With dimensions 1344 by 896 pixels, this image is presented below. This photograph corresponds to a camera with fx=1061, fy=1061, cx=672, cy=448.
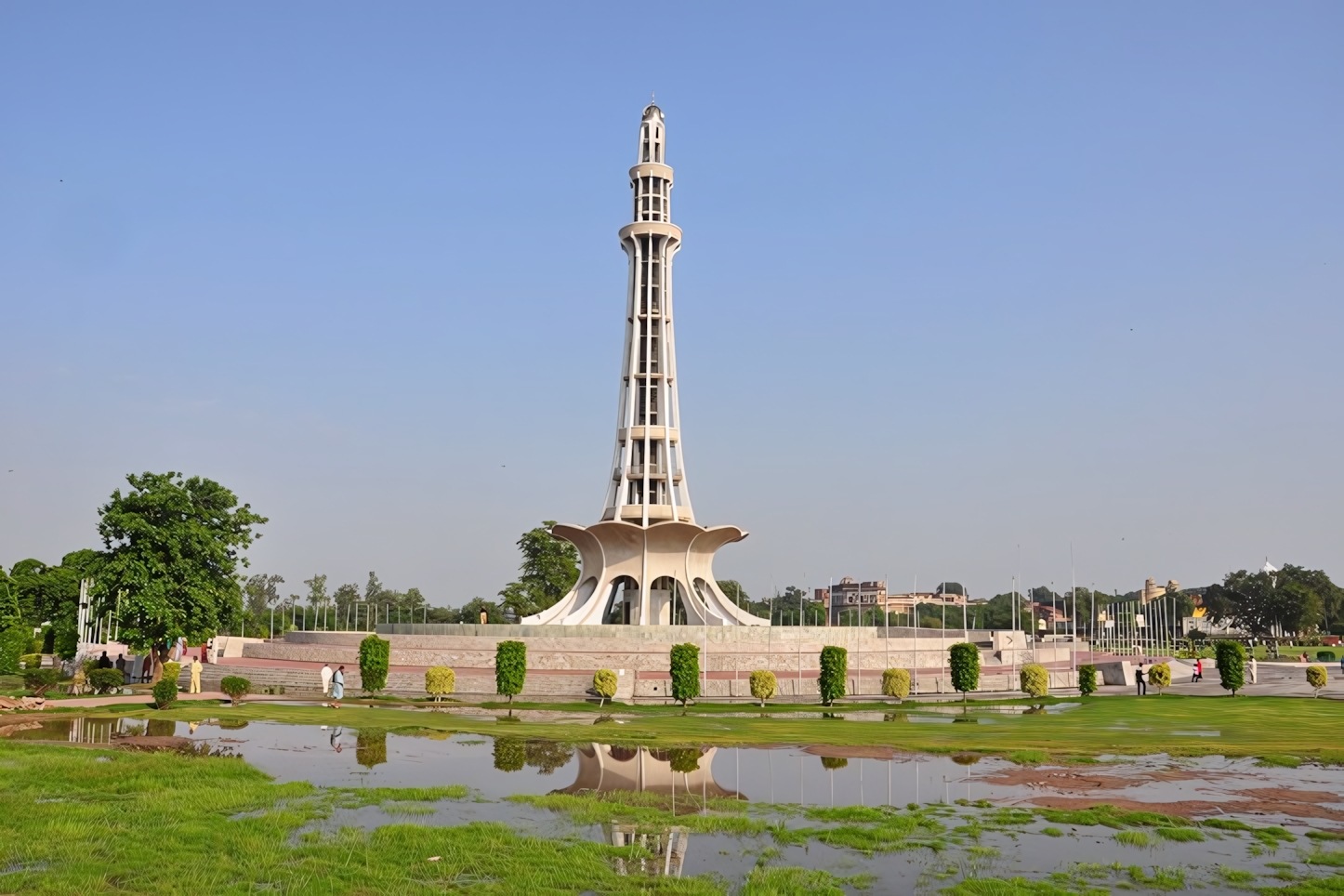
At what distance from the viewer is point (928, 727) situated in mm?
18969

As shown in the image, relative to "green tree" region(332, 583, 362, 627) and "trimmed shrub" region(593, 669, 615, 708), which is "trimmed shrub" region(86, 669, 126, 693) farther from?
"green tree" region(332, 583, 362, 627)

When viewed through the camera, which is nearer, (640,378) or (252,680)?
(252,680)

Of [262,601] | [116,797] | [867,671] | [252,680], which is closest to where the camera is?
[116,797]

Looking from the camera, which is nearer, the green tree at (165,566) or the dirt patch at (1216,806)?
the dirt patch at (1216,806)

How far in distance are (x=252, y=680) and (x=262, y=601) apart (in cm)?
6884

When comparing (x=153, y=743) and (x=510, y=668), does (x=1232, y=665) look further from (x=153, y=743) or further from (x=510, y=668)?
(x=153, y=743)

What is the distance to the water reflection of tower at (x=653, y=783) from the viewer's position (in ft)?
29.3

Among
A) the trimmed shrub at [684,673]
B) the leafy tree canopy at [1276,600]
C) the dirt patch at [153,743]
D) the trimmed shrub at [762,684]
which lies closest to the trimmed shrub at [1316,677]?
the trimmed shrub at [762,684]

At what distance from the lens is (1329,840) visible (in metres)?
9.42

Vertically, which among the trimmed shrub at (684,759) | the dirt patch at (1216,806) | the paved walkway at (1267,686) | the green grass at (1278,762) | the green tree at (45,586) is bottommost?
the paved walkway at (1267,686)

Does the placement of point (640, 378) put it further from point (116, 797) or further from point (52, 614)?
point (116, 797)

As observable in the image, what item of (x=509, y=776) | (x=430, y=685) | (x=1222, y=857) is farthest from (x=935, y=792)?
(x=430, y=685)

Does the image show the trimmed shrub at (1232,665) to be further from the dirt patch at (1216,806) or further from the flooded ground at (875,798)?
the dirt patch at (1216,806)

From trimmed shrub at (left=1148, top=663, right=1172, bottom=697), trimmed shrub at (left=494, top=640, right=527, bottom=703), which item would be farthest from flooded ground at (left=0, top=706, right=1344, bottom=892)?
trimmed shrub at (left=1148, top=663, right=1172, bottom=697)
